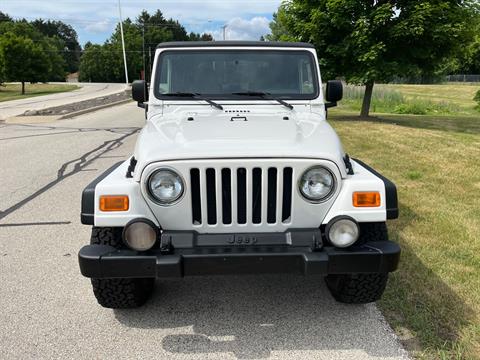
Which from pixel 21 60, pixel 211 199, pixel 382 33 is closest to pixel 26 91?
pixel 21 60

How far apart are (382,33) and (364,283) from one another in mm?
12888

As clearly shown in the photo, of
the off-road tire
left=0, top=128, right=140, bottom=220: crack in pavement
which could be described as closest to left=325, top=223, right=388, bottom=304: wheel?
the off-road tire

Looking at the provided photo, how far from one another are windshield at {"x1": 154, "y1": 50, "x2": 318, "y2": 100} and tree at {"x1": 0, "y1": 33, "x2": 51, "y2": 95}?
127 ft

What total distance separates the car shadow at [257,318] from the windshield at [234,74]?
159 cm

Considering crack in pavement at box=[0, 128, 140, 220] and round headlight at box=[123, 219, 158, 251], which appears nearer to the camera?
round headlight at box=[123, 219, 158, 251]

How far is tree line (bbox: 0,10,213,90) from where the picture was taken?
128ft

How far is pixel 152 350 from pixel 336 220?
136 cm

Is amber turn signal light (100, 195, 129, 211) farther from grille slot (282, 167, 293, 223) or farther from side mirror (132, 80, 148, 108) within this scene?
side mirror (132, 80, 148, 108)

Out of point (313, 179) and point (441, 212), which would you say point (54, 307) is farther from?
point (441, 212)

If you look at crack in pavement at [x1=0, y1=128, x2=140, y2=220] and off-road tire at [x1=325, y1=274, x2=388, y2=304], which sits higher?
off-road tire at [x1=325, y1=274, x2=388, y2=304]

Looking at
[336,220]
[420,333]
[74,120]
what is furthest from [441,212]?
[74,120]

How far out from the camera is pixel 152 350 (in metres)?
2.89

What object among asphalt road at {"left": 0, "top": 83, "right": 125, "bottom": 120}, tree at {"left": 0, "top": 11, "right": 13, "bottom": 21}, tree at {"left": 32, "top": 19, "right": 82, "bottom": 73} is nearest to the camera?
asphalt road at {"left": 0, "top": 83, "right": 125, "bottom": 120}

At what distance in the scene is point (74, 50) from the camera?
429ft
